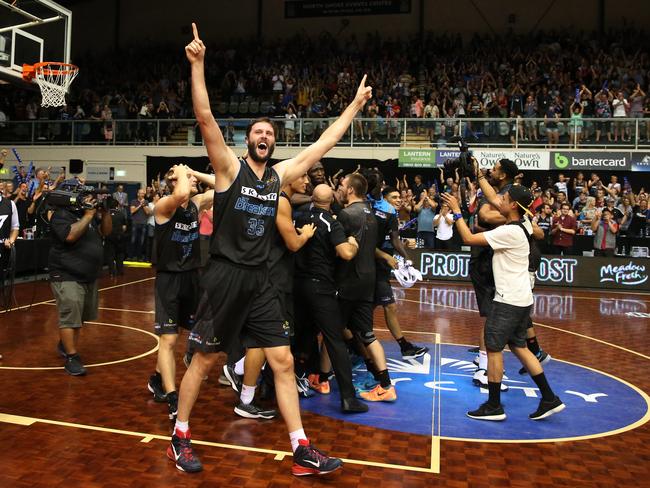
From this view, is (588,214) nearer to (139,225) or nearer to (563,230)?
(563,230)

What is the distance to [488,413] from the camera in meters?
5.46

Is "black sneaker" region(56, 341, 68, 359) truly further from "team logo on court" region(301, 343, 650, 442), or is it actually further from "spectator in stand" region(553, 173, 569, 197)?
"spectator in stand" region(553, 173, 569, 197)

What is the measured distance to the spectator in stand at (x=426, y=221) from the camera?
16.4m

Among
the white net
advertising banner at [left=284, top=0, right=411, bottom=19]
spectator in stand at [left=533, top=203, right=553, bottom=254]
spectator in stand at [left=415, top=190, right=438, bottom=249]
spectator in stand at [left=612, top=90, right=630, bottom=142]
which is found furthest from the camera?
advertising banner at [left=284, top=0, right=411, bottom=19]

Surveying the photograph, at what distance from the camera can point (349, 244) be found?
541 centimetres

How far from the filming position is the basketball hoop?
12797 mm

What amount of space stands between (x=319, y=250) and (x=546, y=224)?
1183 cm

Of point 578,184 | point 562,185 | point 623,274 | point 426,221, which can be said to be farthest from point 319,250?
point 578,184

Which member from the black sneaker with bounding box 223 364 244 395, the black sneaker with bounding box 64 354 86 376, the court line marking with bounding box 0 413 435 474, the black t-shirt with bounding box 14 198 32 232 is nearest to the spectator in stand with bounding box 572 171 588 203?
the black sneaker with bounding box 223 364 244 395

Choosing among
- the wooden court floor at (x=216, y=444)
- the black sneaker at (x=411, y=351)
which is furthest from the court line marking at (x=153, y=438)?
the black sneaker at (x=411, y=351)

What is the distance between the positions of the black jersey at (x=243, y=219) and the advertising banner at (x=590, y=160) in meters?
16.0

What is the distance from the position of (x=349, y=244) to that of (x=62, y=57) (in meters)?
12.3

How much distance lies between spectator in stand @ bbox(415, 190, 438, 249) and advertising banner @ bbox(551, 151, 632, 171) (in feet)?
14.8

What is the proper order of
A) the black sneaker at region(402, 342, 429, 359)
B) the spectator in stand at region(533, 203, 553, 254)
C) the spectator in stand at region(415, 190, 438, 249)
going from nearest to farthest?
the black sneaker at region(402, 342, 429, 359) < the spectator in stand at region(533, 203, 553, 254) < the spectator in stand at region(415, 190, 438, 249)
